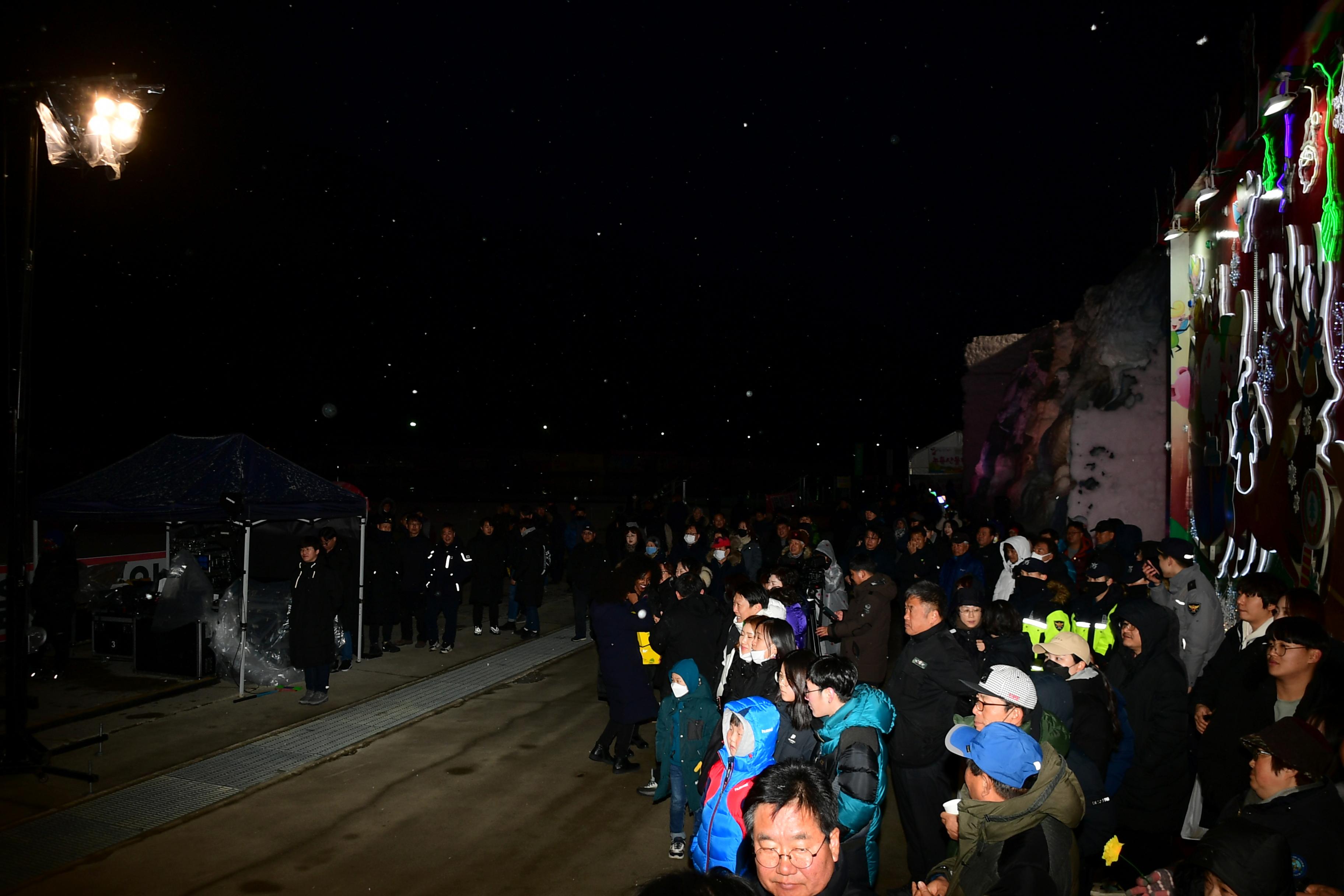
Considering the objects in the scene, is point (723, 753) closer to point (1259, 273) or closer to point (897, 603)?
point (1259, 273)

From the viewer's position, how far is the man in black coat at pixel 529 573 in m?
12.2

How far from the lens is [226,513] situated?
911cm

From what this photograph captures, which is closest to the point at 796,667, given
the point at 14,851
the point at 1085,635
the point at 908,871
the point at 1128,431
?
the point at 908,871

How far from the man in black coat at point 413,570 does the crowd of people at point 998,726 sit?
4566 millimetres

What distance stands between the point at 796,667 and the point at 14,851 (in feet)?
17.8

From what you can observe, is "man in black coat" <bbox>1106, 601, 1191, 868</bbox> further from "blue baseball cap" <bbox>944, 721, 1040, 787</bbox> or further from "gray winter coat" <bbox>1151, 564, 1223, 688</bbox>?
"blue baseball cap" <bbox>944, 721, 1040, 787</bbox>

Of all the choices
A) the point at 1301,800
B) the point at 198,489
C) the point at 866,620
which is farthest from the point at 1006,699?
the point at 198,489

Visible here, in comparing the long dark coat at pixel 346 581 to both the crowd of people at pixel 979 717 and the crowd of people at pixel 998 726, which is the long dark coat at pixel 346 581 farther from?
the crowd of people at pixel 998 726

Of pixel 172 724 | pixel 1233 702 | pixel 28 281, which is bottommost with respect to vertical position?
pixel 172 724

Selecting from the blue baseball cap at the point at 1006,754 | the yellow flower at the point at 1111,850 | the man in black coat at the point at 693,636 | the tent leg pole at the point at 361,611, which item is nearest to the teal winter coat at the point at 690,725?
the man in black coat at the point at 693,636

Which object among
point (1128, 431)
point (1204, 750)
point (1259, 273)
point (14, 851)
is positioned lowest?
point (14, 851)

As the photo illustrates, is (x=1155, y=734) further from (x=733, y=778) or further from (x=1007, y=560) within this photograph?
(x=1007, y=560)

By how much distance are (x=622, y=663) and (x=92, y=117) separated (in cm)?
638

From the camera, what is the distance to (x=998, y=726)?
2830 millimetres
